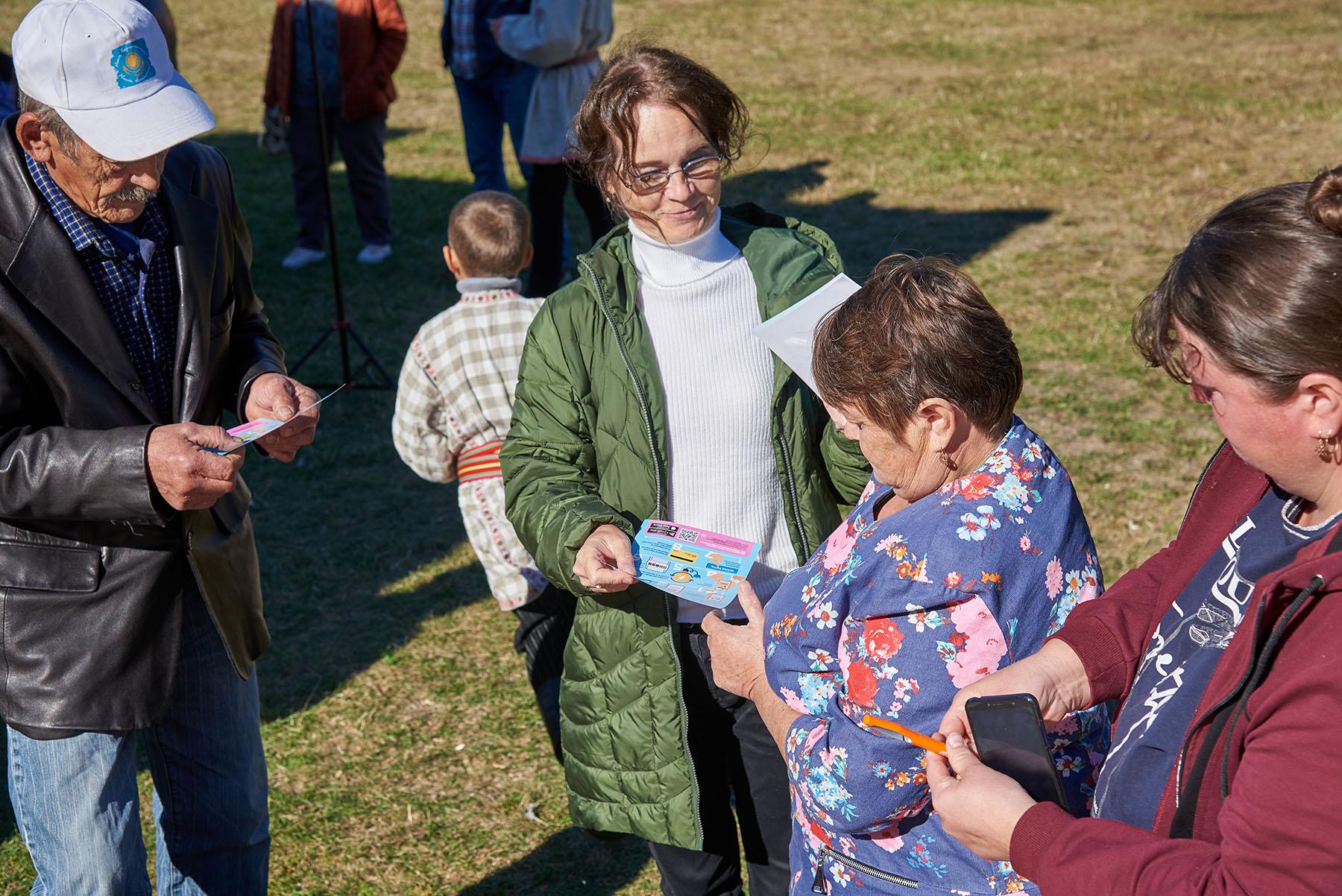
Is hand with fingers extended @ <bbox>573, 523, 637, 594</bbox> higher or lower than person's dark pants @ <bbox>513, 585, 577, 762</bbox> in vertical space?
higher

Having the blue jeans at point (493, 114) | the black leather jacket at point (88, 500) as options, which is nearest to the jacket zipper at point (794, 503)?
the black leather jacket at point (88, 500)

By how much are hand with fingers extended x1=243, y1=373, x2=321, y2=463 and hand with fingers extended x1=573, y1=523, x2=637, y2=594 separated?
681 mm

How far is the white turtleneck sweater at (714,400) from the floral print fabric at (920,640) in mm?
587

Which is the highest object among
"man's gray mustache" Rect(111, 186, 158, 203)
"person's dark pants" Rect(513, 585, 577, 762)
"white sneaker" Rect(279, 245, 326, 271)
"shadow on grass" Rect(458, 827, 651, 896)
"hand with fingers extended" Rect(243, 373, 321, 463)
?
"man's gray mustache" Rect(111, 186, 158, 203)

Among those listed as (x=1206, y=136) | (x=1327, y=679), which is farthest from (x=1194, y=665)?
(x=1206, y=136)

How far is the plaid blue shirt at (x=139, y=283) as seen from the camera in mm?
2344

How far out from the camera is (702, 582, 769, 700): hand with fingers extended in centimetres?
226

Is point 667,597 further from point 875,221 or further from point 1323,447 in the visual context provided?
point 875,221

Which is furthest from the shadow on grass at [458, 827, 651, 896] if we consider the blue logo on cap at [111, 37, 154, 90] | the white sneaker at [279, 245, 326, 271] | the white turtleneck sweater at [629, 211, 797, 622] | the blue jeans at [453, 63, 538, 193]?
the white sneaker at [279, 245, 326, 271]

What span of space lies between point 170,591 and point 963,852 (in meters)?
1.58

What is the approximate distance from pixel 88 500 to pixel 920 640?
1.49 meters

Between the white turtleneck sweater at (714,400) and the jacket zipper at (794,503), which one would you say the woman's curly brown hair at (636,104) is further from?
the jacket zipper at (794,503)

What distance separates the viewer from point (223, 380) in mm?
2779

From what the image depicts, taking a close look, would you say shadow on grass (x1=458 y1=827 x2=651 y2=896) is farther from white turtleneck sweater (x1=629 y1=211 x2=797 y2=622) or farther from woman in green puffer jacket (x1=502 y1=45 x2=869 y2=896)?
white turtleneck sweater (x1=629 y1=211 x2=797 y2=622)
